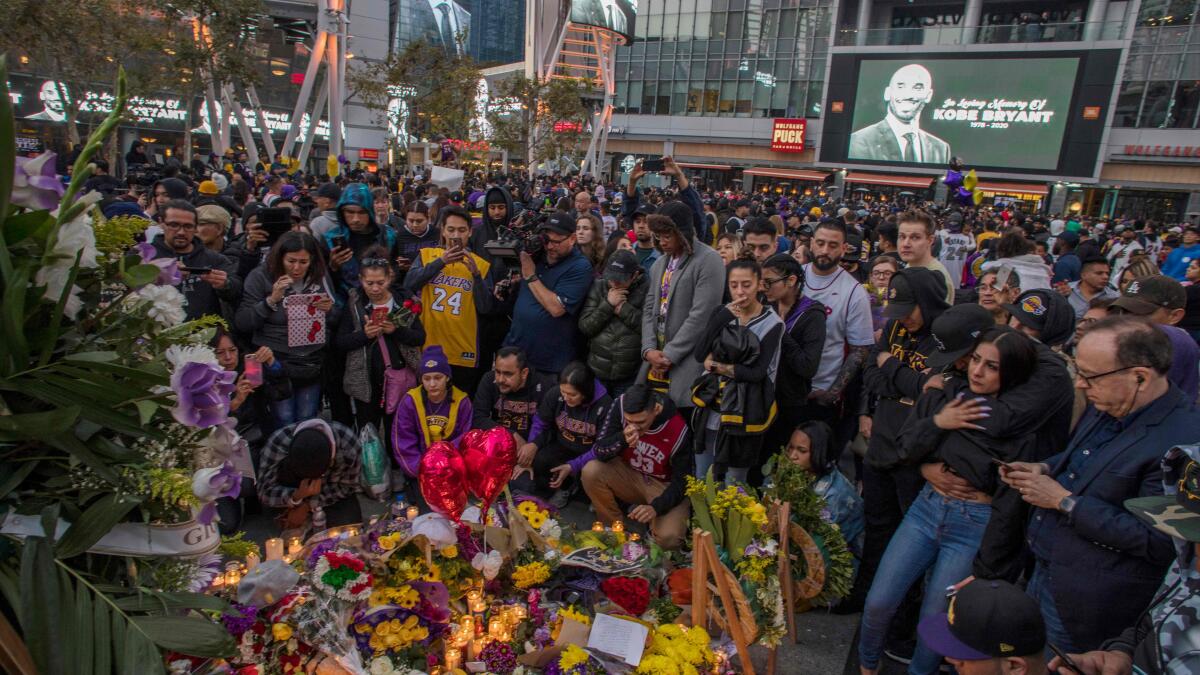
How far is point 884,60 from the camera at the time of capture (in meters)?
34.7

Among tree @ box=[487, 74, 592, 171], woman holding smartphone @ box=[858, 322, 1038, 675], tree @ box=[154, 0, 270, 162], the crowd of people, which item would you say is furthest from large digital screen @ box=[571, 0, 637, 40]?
woman holding smartphone @ box=[858, 322, 1038, 675]

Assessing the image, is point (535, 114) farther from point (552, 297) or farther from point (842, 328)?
point (842, 328)

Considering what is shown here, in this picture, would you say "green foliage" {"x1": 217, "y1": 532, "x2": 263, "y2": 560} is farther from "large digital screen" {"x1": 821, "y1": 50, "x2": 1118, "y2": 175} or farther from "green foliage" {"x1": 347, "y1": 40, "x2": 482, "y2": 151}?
"large digital screen" {"x1": 821, "y1": 50, "x2": 1118, "y2": 175}

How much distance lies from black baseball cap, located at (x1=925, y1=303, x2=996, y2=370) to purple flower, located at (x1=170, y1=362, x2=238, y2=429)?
2.82 metres

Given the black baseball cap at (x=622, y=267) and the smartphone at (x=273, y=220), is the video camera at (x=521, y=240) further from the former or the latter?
the smartphone at (x=273, y=220)

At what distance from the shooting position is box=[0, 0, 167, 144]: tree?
13391 millimetres

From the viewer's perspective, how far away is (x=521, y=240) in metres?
5.21

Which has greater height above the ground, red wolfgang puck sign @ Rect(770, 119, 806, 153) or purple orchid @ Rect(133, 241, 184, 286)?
red wolfgang puck sign @ Rect(770, 119, 806, 153)

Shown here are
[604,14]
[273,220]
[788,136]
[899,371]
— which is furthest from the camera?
[788,136]

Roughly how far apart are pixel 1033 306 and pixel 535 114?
969 inches

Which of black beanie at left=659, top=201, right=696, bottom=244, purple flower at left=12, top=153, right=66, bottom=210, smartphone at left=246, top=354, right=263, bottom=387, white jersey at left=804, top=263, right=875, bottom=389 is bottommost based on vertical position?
smartphone at left=246, top=354, right=263, bottom=387

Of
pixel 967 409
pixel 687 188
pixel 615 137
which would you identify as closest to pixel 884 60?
pixel 615 137

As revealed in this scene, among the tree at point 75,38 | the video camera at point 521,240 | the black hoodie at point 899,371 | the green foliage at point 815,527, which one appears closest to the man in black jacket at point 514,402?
the video camera at point 521,240

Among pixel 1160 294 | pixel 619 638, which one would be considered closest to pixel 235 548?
pixel 619 638
